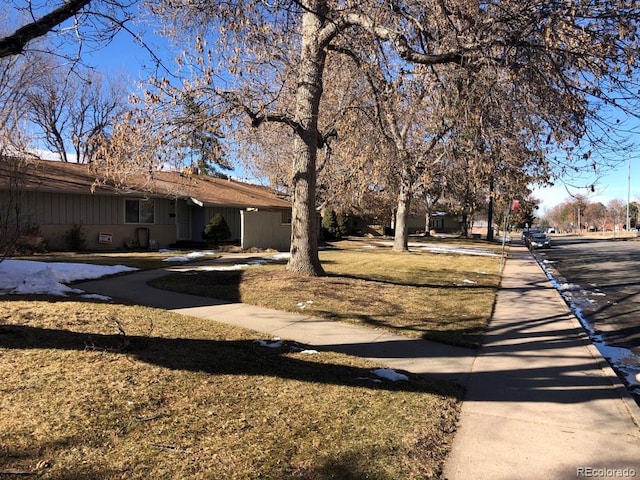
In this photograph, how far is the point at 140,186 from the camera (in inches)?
826

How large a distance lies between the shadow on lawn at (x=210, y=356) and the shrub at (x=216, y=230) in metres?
17.9

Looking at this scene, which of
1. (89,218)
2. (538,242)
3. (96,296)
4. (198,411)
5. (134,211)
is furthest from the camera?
(538,242)

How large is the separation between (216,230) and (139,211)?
3591 mm

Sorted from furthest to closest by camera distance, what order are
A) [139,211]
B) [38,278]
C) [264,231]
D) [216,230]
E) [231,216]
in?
[231,216] < [216,230] < [264,231] < [139,211] < [38,278]

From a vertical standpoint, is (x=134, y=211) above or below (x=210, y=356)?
above

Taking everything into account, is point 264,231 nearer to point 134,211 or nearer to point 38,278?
point 134,211

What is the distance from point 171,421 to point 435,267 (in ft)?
49.7

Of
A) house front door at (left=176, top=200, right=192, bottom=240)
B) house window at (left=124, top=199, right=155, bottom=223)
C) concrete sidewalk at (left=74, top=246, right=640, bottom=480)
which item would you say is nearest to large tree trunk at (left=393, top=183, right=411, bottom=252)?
house front door at (left=176, top=200, right=192, bottom=240)

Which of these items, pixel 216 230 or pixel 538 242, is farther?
pixel 538 242

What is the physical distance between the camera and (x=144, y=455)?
3393 mm

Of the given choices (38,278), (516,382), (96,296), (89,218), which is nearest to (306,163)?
(96,296)

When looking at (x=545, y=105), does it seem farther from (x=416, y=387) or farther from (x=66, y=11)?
(x=66, y=11)

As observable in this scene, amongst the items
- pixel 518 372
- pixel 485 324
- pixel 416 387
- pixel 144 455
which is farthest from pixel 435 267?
pixel 144 455

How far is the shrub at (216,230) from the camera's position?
24047 mm
